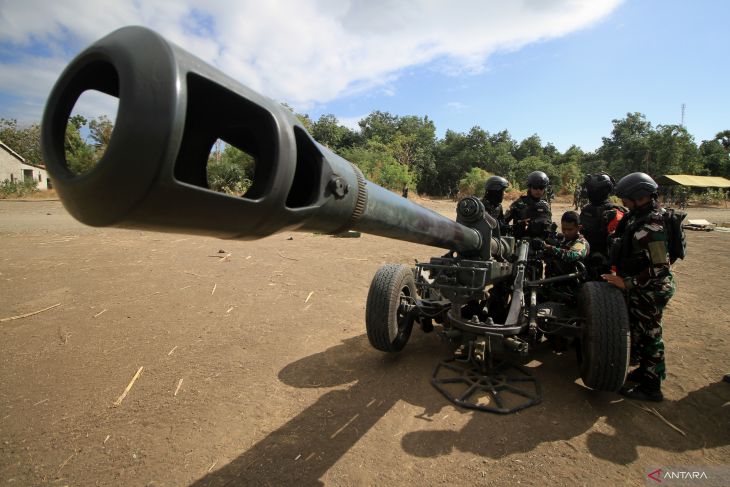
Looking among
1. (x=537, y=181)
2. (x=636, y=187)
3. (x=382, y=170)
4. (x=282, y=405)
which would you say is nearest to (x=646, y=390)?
(x=636, y=187)

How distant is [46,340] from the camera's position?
179 inches

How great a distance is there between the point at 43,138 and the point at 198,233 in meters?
0.42

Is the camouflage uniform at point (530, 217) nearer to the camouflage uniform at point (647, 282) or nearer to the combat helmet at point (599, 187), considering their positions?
the combat helmet at point (599, 187)

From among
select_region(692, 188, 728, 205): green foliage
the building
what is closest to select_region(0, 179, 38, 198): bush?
the building

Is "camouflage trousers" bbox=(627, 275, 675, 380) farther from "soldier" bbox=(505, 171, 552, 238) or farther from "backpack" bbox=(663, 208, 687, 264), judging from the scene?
"soldier" bbox=(505, 171, 552, 238)

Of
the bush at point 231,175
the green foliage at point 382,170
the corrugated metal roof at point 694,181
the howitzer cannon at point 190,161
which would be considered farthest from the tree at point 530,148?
the howitzer cannon at point 190,161

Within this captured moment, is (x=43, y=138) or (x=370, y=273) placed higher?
(x=43, y=138)

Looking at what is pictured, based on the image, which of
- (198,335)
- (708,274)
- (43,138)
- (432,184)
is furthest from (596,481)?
(432,184)

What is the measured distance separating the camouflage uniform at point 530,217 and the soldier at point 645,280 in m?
1.52

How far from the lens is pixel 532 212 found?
539 centimetres

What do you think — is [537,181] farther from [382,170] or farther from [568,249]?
[382,170]

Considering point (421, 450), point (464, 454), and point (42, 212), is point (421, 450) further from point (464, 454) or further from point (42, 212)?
point (42, 212)

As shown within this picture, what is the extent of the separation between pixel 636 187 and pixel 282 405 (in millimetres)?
3662

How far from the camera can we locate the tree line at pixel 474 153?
39.1m
